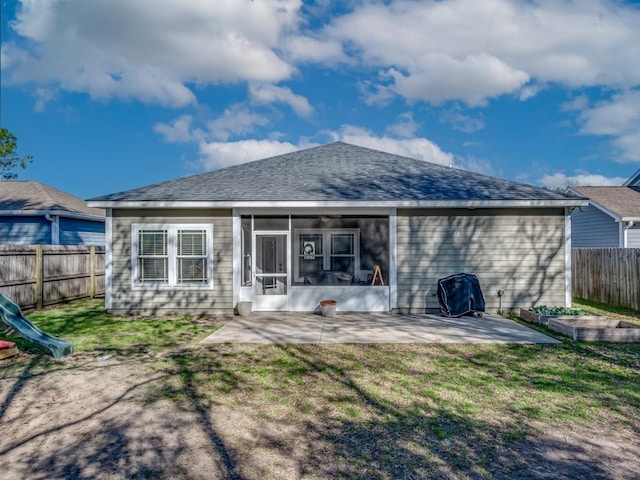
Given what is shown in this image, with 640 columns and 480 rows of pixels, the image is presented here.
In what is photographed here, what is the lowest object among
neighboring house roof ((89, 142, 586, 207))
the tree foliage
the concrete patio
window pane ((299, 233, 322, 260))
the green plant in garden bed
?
the concrete patio

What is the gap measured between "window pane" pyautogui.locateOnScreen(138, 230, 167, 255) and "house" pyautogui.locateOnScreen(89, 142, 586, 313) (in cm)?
3

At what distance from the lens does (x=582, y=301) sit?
12.2 m

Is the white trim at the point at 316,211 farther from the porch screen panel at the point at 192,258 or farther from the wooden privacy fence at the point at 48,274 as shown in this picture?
the wooden privacy fence at the point at 48,274

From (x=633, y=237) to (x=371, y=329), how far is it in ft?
45.1

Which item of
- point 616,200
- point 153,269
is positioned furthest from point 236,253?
point 616,200

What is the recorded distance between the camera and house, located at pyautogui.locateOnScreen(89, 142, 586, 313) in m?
9.45

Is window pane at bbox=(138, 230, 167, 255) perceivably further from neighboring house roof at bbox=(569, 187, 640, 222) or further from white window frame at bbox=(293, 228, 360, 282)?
neighboring house roof at bbox=(569, 187, 640, 222)

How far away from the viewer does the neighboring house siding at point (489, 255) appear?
953 cm

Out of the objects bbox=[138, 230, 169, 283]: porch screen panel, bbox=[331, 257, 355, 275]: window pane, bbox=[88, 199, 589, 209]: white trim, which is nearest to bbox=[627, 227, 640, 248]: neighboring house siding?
bbox=[88, 199, 589, 209]: white trim

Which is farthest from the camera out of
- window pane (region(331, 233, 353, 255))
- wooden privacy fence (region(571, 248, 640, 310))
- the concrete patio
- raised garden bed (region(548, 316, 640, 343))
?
window pane (region(331, 233, 353, 255))

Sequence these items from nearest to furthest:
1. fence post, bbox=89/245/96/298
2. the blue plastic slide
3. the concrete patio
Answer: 1. the blue plastic slide
2. the concrete patio
3. fence post, bbox=89/245/96/298

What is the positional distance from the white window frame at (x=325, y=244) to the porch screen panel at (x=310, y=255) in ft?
0.23

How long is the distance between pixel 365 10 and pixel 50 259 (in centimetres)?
1240

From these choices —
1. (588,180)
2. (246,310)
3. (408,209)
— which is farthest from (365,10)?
(588,180)
